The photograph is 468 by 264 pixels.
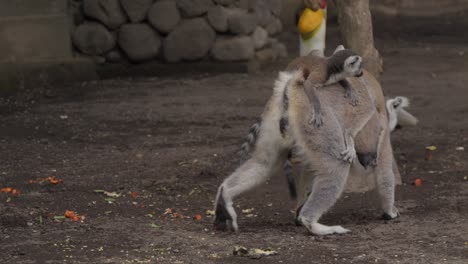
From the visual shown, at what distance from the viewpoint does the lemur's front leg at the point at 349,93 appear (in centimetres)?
705

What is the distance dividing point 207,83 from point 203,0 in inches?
47.3

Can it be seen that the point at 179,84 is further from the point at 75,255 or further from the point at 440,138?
the point at 75,255

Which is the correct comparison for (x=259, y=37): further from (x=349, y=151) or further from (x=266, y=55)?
(x=349, y=151)

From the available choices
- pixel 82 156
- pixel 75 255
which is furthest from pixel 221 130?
pixel 75 255

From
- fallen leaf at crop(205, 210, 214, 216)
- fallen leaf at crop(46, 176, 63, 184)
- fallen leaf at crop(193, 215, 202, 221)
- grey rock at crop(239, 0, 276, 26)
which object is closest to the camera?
fallen leaf at crop(193, 215, 202, 221)

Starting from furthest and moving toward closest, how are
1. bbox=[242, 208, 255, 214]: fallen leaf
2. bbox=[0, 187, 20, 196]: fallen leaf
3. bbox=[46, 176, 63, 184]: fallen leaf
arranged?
bbox=[46, 176, 63, 184]: fallen leaf
bbox=[0, 187, 20, 196]: fallen leaf
bbox=[242, 208, 255, 214]: fallen leaf

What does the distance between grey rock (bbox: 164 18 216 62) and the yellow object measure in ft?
12.5

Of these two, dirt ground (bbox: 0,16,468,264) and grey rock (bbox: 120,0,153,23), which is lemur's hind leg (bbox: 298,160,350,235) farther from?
grey rock (bbox: 120,0,153,23)

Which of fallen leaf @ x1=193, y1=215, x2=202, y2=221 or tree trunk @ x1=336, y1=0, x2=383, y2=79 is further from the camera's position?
tree trunk @ x1=336, y1=0, x2=383, y2=79

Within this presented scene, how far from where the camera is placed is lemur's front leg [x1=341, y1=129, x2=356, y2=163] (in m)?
6.76

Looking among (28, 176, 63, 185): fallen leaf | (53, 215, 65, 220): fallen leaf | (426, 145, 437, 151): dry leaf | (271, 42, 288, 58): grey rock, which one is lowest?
(271, 42, 288, 58): grey rock

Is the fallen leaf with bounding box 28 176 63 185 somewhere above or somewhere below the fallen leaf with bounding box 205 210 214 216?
below

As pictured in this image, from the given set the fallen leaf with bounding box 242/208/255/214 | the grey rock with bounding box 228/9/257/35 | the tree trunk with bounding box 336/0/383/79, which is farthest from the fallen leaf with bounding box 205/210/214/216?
the grey rock with bounding box 228/9/257/35

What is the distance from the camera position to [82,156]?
9.62 m
